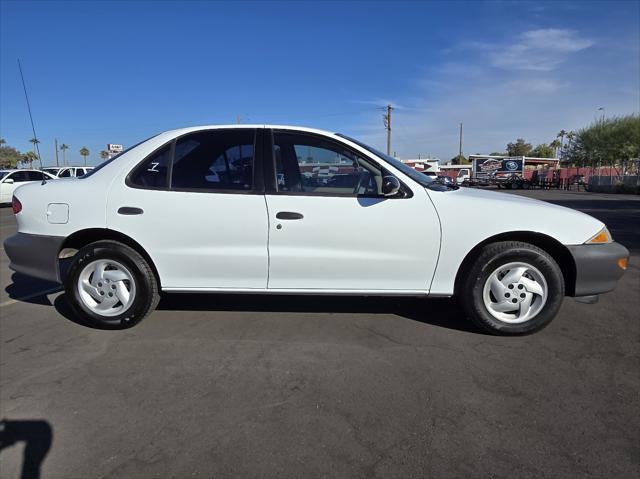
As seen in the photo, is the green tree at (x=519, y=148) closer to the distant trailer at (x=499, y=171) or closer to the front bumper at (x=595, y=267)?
the distant trailer at (x=499, y=171)

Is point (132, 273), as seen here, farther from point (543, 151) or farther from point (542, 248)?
point (543, 151)

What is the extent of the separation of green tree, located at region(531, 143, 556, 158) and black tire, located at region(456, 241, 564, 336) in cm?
10247

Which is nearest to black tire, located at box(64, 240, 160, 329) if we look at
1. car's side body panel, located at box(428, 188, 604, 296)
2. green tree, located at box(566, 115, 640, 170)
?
car's side body panel, located at box(428, 188, 604, 296)

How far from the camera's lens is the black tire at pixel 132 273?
3707mm

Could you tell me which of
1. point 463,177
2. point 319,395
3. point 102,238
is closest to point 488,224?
point 319,395

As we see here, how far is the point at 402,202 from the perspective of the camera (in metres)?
3.56

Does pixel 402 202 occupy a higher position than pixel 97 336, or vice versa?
pixel 402 202

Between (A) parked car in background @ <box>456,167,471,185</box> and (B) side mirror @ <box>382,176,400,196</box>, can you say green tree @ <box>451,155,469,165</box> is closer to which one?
(A) parked car in background @ <box>456,167,471,185</box>

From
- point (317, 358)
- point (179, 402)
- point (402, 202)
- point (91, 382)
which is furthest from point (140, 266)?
point (402, 202)

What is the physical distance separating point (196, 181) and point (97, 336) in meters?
1.58

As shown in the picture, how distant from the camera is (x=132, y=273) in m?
3.74

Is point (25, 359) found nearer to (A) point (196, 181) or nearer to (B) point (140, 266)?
(B) point (140, 266)

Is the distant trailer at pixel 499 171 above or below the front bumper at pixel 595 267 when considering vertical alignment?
above

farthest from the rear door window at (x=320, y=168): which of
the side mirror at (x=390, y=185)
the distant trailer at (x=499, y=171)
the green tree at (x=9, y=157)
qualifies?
the green tree at (x=9, y=157)
